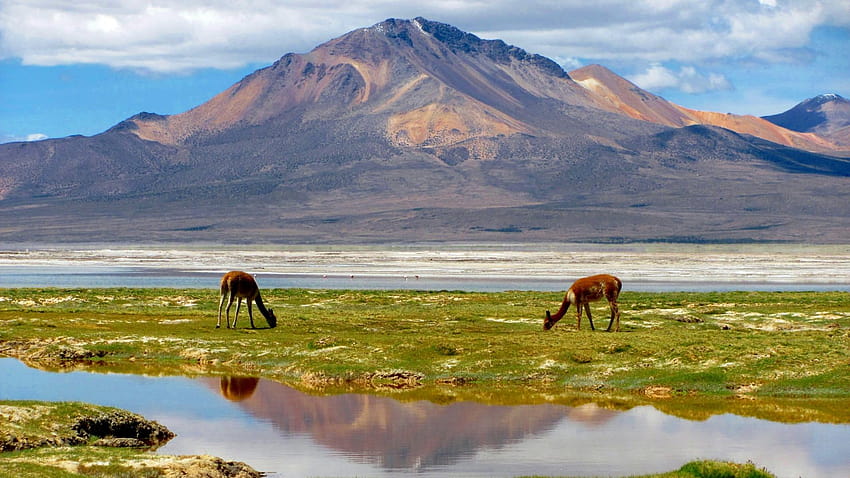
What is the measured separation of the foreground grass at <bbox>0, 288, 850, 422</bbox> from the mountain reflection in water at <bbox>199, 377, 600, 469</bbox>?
5.57 ft

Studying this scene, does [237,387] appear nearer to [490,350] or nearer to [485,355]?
[485,355]

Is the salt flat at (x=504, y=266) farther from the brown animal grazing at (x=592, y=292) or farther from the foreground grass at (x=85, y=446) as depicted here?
the foreground grass at (x=85, y=446)

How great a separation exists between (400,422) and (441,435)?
174 cm

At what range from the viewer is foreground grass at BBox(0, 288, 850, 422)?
29844 millimetres

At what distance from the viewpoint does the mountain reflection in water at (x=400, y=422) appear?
2303 cm

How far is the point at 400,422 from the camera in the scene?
85.0ft

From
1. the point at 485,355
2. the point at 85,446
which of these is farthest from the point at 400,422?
the point at 485,355

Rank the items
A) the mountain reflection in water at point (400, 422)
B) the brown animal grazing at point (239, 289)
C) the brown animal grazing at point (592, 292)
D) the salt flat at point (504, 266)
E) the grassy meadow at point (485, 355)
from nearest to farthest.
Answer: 1. the mountain reflection in water at point (400, 422)
2. the grassy meadow at point (485, 355)
3. the brown animal grazing at point (592, 292)
4. the brown animal grazing at point (239, 289)
5. the salt flat at point (504, 266)

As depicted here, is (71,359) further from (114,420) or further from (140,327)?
(114,420)

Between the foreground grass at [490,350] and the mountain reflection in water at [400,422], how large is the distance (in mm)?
1699

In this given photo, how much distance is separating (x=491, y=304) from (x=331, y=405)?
92.8 feet

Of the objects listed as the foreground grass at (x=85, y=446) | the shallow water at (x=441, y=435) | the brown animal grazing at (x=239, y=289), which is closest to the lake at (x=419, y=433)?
the shallow water at (x=441, y=435)

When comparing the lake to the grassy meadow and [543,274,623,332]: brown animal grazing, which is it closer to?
the grassy meadow

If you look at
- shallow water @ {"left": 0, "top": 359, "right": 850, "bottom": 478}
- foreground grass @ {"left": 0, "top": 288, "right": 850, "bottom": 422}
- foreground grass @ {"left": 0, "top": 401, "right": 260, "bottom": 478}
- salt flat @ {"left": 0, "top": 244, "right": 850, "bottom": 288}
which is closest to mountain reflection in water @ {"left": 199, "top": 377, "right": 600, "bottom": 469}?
shallow water @ {"left": 0, "top": 359, "right": 850, "bottom": 478}
